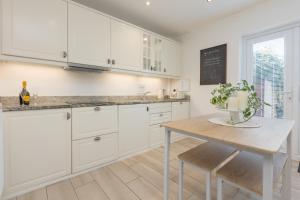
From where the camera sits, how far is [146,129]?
2521mm

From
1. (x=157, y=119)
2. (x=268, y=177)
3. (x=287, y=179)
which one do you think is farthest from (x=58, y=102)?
(x=287, y=179)

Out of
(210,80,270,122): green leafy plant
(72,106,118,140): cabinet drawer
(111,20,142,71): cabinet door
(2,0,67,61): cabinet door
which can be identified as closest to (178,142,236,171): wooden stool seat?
(210,80,270,122): green leafy plant

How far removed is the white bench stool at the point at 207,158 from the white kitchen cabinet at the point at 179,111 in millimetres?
1577

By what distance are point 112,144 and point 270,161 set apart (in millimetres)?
1822

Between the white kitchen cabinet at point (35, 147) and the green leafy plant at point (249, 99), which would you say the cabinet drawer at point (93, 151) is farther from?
the green leafy plant at point (249, 99)

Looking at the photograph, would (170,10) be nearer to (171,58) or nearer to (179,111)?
(171,58)

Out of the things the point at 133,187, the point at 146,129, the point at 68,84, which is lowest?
the point at 133,187

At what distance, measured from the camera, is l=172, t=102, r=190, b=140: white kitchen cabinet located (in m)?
3.01

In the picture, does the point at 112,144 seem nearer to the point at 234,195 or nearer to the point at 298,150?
the point at 234,195

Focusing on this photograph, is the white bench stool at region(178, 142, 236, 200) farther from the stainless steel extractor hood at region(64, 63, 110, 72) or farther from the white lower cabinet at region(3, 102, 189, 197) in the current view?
the stainless steel extractor hood at region(64, 63, 110, 72)

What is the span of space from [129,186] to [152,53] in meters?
2.31

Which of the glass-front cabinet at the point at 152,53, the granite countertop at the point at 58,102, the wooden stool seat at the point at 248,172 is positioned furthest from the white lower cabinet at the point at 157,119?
the wooden stool seat at the point at 248,172

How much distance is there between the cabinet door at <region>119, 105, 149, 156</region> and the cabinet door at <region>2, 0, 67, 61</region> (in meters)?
1.12

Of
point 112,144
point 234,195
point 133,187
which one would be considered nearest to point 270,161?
point 234,195
